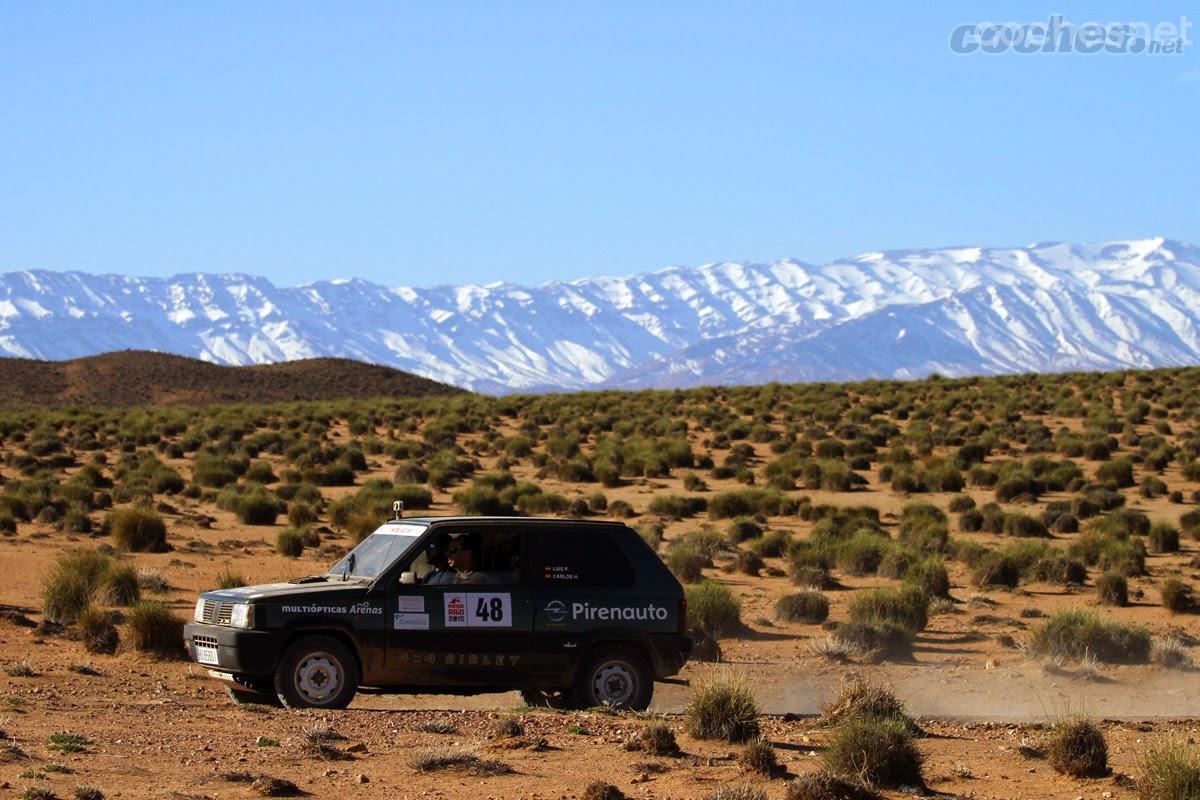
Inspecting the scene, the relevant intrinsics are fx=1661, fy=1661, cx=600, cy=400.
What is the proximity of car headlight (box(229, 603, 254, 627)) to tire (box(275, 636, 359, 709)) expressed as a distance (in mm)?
396

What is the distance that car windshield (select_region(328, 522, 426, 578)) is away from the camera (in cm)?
1378

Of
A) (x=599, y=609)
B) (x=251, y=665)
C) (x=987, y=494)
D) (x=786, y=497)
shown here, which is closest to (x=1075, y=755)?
(x=599, y=609)

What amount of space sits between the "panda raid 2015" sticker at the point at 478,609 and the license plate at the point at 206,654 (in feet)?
6.15

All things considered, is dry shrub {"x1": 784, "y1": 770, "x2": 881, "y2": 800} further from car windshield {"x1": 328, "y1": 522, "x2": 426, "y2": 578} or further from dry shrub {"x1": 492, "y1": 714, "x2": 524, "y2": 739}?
car windshield {"x1": 328, "y1": 522, "x2": 426, "y2": 578}

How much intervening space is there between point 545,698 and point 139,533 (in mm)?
13980

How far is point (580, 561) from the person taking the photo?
14.0 m

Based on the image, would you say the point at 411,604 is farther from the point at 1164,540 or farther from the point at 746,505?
the point at 746,505

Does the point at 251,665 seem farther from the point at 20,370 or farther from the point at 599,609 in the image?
the point at 20,370

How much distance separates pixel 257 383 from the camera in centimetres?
9012

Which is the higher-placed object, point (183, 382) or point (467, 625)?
point (183, 382)

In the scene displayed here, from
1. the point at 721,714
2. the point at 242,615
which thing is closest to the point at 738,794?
the point at 721,714

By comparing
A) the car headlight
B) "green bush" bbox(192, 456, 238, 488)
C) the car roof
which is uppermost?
"green bush" bbox(192, 456, 238, 488)

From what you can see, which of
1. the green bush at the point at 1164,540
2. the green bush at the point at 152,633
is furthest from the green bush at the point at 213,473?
the green bush at the point at 152,633

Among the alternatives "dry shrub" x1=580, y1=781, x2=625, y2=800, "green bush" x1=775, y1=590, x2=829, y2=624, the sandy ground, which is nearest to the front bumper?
the sandy ground
